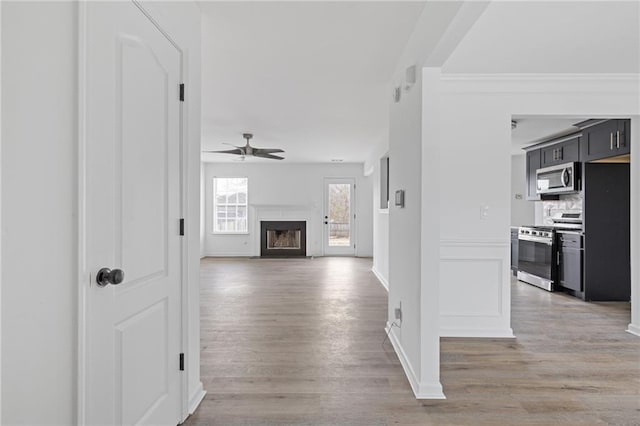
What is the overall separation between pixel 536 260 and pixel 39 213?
5.93 metres

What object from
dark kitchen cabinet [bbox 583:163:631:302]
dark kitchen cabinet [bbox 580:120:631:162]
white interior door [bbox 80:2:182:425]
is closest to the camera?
white interior door [bbox 80:2:182:425]

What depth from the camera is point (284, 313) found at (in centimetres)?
389

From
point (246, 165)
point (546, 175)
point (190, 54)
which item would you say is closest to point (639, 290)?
point (546, 175)

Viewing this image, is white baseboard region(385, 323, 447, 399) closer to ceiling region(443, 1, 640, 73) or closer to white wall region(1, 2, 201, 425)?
white wall region(1, 2, 201, 425)

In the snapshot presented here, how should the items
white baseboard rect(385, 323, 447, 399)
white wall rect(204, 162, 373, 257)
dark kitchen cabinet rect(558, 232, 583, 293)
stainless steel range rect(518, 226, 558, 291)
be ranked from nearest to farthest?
white baseboard rect(385, 323, 447, 399), dark kitchen cabinet rect(558, 232, 583, 293), stainless steel range rect(518, 226, 558, 291), white wall rect(204, 162, 373, 257)

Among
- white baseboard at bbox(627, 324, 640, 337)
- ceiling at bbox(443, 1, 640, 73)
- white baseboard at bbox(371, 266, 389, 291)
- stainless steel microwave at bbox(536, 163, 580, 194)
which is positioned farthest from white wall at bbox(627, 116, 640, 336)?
white baseboard at bbox(371, 266, 389, 291)

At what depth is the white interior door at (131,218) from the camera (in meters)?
1.20

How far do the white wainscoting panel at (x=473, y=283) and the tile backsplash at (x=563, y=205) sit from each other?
7.80 feet

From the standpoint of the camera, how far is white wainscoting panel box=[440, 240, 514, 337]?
3.28 metres

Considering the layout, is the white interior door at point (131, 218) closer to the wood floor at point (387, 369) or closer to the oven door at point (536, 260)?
the wood floor at point (387, 369)

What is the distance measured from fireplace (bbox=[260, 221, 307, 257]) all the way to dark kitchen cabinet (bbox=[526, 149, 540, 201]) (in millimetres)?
4995

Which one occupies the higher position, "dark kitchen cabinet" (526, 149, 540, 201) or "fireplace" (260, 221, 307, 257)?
"dark kitchen cabinet" (526, 149, 540, 201)

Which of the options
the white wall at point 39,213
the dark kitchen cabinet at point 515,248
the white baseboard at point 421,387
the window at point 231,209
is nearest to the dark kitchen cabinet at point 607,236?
the dark kitchen cabinet at point 515,248

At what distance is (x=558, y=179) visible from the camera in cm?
493
